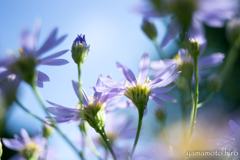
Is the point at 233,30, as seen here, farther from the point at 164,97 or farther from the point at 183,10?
the point at 183,10

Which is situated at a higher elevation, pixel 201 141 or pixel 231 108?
pixel 201 141

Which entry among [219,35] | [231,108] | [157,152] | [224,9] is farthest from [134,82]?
[219,35]

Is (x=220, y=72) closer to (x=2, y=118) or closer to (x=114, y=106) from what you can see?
(x=114, y=106)

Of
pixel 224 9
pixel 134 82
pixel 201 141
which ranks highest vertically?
pixel 224 9

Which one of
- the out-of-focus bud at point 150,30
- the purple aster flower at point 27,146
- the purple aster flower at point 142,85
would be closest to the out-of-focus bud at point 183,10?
the purple aster flower at point 142,85

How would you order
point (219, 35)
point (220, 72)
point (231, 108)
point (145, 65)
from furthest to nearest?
1. point (219, 35)
2. point (231, 108)
3. point (220, 72)
4. point (145, 65)
